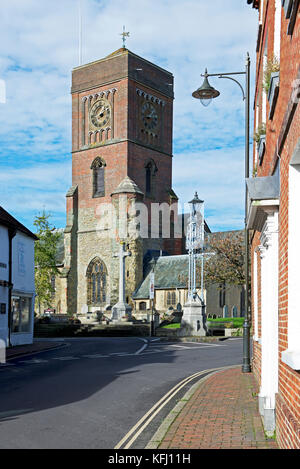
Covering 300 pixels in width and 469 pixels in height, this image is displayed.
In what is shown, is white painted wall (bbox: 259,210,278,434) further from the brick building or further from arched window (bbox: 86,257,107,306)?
arched window (bbox: 86,257,107,306)

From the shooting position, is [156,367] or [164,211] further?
[164,211]

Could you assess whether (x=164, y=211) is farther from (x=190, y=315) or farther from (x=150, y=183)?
(x=190, y=315)

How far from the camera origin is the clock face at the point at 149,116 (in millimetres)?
63031

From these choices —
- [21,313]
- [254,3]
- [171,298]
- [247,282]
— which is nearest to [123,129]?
[171,298]

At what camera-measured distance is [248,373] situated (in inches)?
609

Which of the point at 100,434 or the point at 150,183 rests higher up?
the point at 150,183

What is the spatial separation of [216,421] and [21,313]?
67.5 feet

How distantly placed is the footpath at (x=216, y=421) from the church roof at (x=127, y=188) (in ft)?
148

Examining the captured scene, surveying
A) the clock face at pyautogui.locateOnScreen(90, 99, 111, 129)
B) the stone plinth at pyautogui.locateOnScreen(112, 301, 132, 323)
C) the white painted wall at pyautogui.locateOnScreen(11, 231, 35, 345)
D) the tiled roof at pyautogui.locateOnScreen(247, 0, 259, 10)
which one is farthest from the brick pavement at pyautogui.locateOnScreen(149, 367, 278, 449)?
the clock face at pyautogui.locateOnScreen(90, 99, 111, 129)

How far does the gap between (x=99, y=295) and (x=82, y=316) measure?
7.55m

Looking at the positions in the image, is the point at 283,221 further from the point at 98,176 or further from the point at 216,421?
the point at 98,176

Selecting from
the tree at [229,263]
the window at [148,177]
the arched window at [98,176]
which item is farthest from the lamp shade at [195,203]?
the arched window at [98,176]

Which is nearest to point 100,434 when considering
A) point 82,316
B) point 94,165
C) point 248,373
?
point 248,373

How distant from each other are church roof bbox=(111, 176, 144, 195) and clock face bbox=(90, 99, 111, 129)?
7.80 meters
